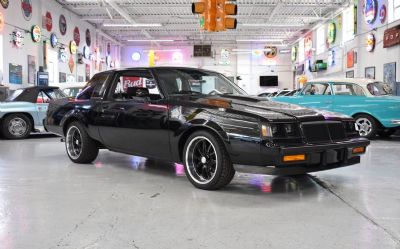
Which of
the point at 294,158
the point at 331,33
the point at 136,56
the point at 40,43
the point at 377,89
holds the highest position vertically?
the point at 136,56

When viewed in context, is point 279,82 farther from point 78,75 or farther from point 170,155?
point 170,155

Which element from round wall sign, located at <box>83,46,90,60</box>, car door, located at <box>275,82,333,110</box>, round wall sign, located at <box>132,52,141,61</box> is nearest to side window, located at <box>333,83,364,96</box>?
car door, located at <box>275,82,333,110</box>

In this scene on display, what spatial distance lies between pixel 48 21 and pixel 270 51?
21.4 m

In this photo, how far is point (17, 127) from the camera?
434 inches

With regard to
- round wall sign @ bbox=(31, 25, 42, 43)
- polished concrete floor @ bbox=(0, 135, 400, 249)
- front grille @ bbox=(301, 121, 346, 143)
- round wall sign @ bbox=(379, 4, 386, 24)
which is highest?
round wall sign @ bbox=(379, 4, 386, 24)

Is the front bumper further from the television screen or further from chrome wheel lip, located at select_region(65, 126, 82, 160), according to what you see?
the television screen

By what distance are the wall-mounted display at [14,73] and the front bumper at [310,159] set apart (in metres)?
14.0

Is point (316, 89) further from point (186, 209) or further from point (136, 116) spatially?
point (186, 209)

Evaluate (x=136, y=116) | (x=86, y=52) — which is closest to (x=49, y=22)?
(x=86, y=52)

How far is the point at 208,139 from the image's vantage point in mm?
4777

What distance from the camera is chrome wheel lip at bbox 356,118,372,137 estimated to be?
426 inches

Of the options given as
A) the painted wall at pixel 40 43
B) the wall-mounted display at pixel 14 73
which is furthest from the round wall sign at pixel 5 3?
the wall-mounted display at pixel 14 73

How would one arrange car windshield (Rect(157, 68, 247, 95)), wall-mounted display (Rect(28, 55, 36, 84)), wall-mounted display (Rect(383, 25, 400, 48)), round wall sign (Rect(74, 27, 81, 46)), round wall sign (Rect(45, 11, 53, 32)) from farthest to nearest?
round wall sign (Rect(74, 27, 81, 46)) < round wall sign (Rect(45, 11, 53, 32)) < wall-mounted display (Rect(28, 55, 36, 84)) < wall-mounted display (Rect(383, 25, 400, 48)) < car windshield (Rect(157, 68, 247, 95))

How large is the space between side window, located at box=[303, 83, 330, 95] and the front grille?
672 cm
